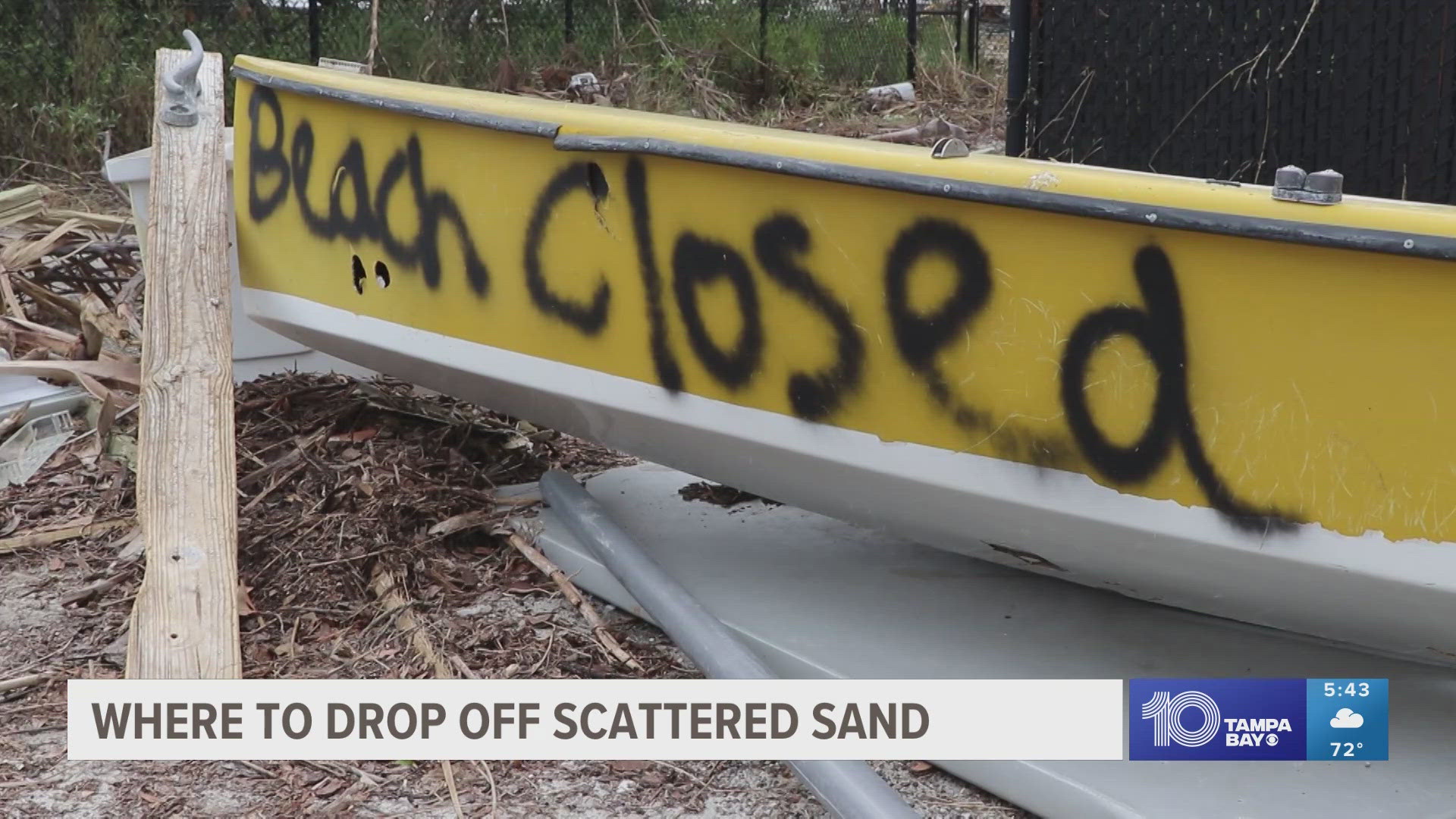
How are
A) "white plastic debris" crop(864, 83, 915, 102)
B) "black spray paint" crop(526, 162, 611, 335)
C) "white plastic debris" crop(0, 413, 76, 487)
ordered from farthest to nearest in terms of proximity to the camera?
"white plastic debris" crop(864, 83, 915, 102), "white plastic debris" crop(0, 413, 76, 487), "black spray paint" crop(526, 162, 611, 335)

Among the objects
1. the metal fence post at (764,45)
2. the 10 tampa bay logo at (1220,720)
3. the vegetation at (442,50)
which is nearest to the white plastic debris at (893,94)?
the vegetation at (442,50)

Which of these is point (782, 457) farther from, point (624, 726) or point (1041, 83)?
point (1041, 83)

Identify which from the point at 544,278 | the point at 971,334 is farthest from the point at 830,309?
the point at 544,278

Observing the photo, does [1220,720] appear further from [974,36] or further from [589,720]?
[974,36]

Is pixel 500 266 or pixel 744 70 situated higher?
pixel 744 70

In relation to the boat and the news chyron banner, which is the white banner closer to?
the news chyron banner

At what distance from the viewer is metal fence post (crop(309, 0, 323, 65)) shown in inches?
347

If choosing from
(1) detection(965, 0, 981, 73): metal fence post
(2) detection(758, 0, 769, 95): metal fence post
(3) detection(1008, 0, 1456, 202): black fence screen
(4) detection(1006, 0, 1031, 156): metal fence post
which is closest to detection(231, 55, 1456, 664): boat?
(3) detection(1008, 0, 1456, 202): black fence screen

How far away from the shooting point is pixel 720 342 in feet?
8.68

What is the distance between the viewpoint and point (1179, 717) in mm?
2521

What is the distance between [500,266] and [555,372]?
0.81 feet

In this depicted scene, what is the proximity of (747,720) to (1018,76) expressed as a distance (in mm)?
3127

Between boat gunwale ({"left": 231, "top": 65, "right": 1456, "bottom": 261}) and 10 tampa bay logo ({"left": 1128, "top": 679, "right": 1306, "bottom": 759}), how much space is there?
892 mm

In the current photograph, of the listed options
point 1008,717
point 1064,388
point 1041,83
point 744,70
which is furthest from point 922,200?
point 744,70
